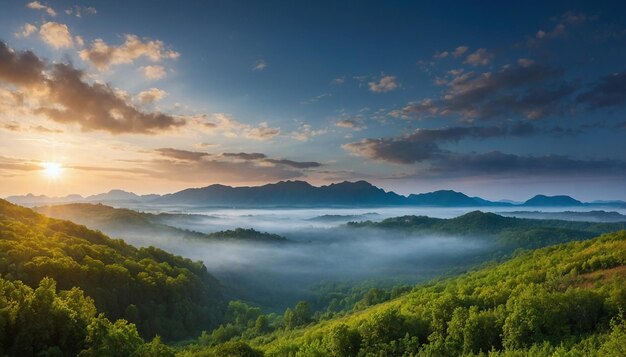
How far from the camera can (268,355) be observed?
7819 cm

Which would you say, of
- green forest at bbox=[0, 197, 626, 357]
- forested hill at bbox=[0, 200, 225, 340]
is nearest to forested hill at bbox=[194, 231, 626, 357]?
green forest at bbox=[0, 197, 626, 357]

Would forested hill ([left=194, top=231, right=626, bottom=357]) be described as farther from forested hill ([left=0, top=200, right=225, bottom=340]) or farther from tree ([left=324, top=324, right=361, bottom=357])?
forested hill ([left=0, top=200, right=225, bottom=340])

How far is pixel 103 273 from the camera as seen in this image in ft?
450

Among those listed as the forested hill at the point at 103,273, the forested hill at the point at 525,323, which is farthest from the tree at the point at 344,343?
the forested hill at the point at 103,273

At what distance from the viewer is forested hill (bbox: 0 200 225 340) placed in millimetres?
110812

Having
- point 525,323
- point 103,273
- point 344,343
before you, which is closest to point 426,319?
point 344,343

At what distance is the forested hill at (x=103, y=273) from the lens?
110812 millimetres

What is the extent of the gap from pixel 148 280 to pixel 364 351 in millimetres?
123345

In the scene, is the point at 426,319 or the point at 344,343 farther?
the point at 344,343

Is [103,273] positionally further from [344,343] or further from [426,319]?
[426,319]

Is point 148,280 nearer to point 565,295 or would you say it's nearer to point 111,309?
point 111,309

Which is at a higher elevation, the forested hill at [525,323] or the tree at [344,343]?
the forested hill at [525,323]

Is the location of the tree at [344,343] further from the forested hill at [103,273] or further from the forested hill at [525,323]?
the forested hill at [103,273]

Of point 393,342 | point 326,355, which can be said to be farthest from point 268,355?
point 393,342
